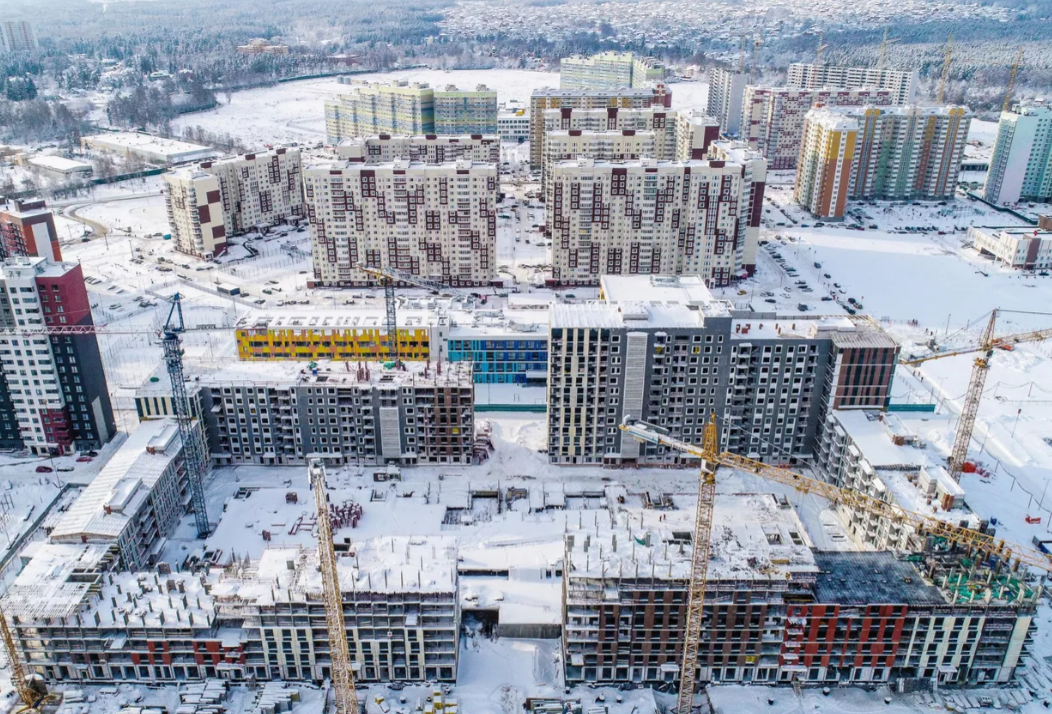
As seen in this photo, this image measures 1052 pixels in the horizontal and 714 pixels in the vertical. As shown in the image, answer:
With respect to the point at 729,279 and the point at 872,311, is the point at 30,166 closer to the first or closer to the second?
the point at 729,279

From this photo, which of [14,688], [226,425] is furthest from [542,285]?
[14,688]

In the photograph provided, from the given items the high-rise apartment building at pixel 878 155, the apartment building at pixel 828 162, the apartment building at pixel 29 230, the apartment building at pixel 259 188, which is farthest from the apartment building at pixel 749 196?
the apartment building at pixel 29 230

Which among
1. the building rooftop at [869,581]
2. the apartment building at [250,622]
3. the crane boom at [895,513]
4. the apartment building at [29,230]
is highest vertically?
the apartment building at [29,230]

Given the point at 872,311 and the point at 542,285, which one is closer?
the point at 872,311

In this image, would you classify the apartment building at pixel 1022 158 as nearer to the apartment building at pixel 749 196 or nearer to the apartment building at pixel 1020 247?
the apartment building at pixel 1020 247

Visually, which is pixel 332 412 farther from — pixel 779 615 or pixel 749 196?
pixel 749 196
